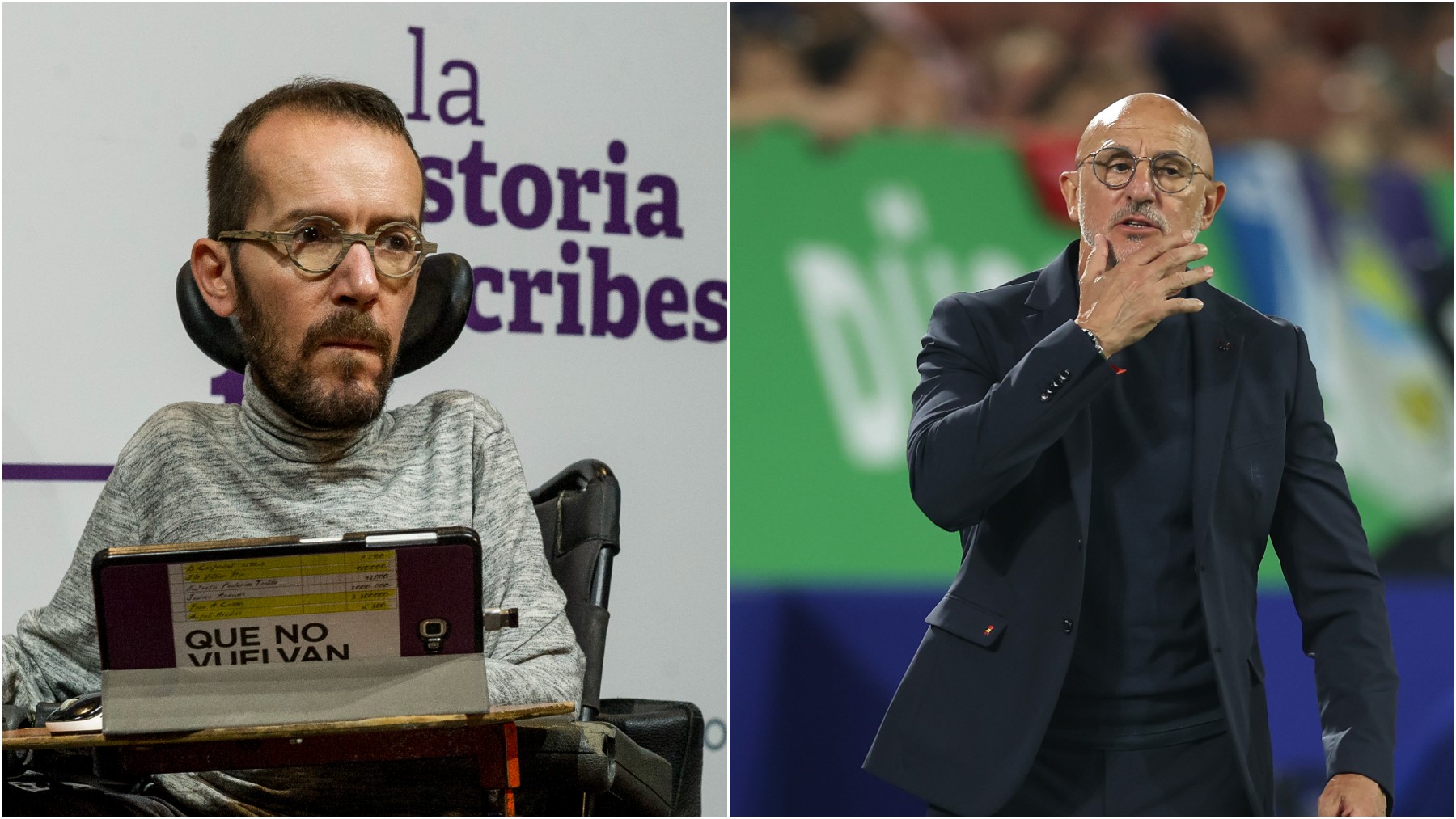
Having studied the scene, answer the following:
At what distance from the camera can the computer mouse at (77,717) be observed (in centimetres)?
157

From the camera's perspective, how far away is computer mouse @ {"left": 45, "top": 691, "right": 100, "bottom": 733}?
5.14 ft

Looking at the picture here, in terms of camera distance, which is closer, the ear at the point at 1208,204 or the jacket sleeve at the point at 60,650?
the jacket sleeve at the point at 60,650

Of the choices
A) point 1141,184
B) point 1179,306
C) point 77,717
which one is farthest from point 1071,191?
point 77,717

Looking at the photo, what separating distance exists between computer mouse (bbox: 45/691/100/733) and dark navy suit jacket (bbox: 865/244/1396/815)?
1150mm

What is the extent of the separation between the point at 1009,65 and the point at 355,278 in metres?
2.10

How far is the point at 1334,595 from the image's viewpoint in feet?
7.45

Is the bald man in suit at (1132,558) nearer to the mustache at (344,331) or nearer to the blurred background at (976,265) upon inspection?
the mustache at (344,331)

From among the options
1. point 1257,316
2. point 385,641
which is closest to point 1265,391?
point 1257,316

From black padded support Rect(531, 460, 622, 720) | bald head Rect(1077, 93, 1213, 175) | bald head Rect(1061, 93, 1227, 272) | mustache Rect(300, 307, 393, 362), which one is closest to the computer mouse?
mustache Rect(300, 307, 393, 362)

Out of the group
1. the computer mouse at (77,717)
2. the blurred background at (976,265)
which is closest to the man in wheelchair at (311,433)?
the computer mouse at (77,717)

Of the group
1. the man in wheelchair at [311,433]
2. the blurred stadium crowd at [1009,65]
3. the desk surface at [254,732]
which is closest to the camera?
the desk surface at [254,732]

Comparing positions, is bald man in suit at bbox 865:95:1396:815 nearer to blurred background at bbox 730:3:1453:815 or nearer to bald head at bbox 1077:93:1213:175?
bald head at bbox 1077:93:1213:175

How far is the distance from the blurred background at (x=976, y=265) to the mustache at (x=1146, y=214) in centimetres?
123

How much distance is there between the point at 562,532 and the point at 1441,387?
8.02 ft
